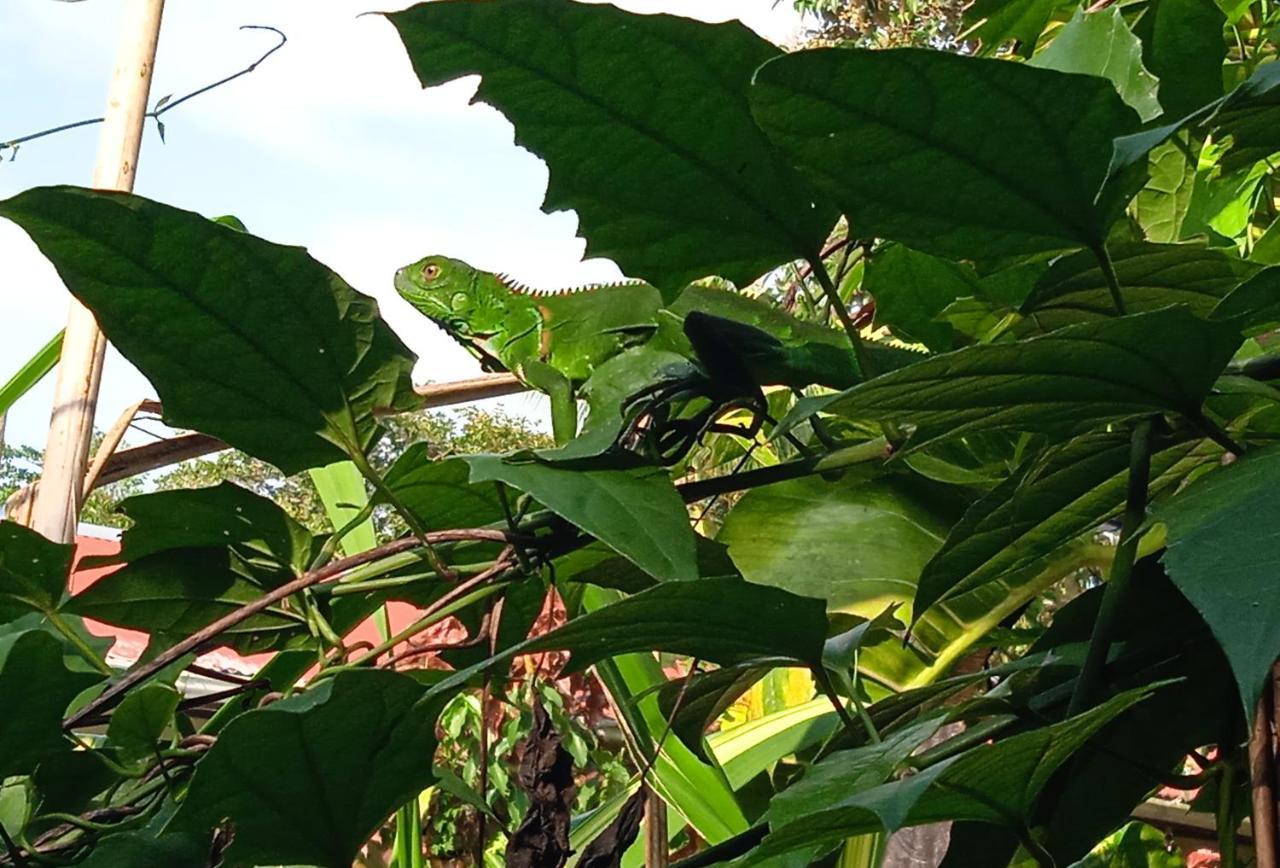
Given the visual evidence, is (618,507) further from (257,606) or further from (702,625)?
(257,606)

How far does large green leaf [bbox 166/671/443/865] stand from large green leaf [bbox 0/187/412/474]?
9 cm

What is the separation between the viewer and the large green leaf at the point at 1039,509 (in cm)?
31

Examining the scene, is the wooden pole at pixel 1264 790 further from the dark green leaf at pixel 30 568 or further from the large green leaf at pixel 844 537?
the dark green leaf at pixel 30 568

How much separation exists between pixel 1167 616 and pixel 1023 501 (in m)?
0.05

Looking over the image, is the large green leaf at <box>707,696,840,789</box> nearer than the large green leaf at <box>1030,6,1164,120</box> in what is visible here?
No

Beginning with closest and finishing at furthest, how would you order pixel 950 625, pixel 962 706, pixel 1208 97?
pixel 962 706 → pixel 1208 97 → pixel 950 625

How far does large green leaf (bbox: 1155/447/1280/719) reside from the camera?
0.16m

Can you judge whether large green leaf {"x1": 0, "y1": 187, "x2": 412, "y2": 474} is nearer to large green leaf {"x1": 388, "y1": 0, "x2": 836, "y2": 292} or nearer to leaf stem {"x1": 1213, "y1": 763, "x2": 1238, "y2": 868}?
large green leaf {"x1": 388, "y1": 0, "x2": 836, "y2": 292}

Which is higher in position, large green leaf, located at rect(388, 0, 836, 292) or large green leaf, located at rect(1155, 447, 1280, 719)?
large green leaf, located at rect(388, 0, 836, 292)

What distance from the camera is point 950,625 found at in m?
0.60

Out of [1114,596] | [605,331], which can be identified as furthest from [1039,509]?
[605,331]

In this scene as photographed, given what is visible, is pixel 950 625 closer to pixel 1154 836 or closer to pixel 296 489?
pixel 1154 836

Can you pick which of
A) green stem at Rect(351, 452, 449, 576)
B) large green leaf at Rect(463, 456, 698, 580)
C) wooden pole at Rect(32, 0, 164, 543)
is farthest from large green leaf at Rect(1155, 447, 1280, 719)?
wooden pole at Rect(32, 0, 164, 543)

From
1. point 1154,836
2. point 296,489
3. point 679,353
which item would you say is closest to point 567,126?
point 679,353
